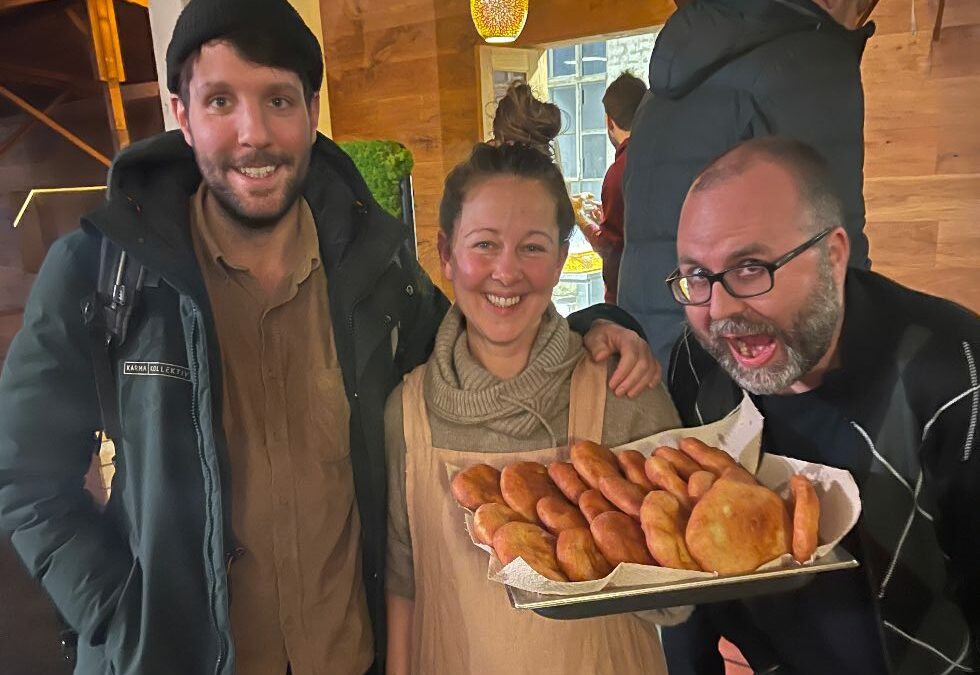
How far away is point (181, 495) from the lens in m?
0.97

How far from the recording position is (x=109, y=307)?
93 centimetres

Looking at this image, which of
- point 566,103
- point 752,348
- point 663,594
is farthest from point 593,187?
point 663,594

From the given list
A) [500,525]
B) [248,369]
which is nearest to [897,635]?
[500,525]

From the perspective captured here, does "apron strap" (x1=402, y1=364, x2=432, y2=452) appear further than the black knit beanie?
Yes

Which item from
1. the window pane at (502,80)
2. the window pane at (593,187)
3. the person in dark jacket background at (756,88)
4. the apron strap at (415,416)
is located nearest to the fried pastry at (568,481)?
the apron strap at (415,416)

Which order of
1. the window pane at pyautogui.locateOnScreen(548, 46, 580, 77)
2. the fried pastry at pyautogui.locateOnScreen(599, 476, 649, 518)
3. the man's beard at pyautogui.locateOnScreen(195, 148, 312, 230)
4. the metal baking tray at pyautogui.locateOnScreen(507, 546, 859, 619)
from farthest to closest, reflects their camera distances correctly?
the window pane at pyautogui.locateOnScreen(548, 46, 580, 77) < the man's beard at pyautogui.locateOnScreen(195, 148, 312, 230) < the fried pastry at pyautogui.locateOnScreen(599, 476, 649, 518) < the metal baking tray at pyautogui.locateOnScreen(507, 546, 859, 619)

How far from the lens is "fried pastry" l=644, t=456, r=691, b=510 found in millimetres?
844

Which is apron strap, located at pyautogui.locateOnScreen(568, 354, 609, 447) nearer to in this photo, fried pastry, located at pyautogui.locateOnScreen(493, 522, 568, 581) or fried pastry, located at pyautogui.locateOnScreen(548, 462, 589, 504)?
fried pastry, located at pyautogui.locateOnScreen(548, 462, 589, 504)

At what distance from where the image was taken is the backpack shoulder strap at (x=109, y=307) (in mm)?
930

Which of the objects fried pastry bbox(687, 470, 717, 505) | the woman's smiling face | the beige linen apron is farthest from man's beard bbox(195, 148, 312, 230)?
fried pastry bbox(687, 470, 717, 505)

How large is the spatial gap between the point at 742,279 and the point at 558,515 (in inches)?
14.0

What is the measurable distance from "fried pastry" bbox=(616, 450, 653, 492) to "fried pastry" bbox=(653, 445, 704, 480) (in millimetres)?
25

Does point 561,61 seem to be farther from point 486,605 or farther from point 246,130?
point 486,605

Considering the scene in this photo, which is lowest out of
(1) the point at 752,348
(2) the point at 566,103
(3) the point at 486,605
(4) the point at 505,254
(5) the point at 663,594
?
(3) the point at 486,605
